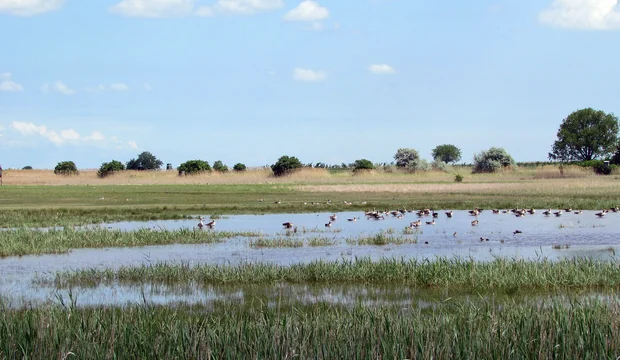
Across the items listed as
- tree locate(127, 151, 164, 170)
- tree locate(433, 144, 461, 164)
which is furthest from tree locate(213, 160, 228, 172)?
tree locate(433, 144, 461, 164)

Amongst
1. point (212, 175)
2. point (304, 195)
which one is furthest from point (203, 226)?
point (212, 175)

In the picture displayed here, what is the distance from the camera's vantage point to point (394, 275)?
16016 mm

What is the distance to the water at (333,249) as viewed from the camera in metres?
15.2

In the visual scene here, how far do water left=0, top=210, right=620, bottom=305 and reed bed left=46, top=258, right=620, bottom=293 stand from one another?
0.84 meters

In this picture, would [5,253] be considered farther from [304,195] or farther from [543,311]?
[304,195]

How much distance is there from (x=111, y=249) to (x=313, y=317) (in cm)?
1272

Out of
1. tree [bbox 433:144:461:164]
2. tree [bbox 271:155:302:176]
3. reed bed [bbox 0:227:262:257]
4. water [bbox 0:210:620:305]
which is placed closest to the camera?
water [bbox 0:210:620:305]

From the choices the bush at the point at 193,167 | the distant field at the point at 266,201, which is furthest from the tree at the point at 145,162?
the distant field at the point at 266,201

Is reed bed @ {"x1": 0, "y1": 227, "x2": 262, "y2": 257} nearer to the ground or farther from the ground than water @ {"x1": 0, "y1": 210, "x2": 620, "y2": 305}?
farther from the ground

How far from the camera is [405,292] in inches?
583

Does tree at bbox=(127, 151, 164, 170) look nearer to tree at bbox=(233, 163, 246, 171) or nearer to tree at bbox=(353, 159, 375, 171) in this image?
tree at bbox=(233, 163, 246, 171)

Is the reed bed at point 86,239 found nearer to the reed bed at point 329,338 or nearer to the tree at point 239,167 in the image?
the reed bed at point 329,338

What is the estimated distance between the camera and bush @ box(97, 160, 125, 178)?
82.9m

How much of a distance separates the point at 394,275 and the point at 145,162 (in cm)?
10297
